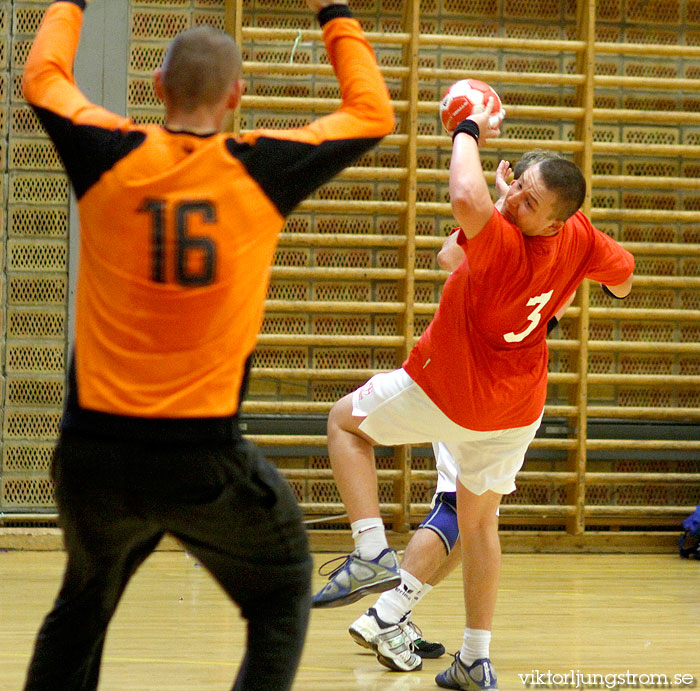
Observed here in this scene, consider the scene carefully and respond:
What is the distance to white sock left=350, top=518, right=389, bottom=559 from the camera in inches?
111

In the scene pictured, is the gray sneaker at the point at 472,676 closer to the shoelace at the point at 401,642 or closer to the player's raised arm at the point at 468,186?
the shoelace at the point at 401,642

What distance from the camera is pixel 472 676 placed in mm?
2963

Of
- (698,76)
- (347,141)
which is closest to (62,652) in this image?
(347,141)

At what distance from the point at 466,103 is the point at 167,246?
1.59 meters

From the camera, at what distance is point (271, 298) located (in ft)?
19.1

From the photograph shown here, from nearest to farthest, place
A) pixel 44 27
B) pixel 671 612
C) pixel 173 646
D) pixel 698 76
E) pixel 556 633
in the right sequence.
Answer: pixel 44 27, pixel 173 646, pixel 556 633, pixel 671 612, pixel 698 76

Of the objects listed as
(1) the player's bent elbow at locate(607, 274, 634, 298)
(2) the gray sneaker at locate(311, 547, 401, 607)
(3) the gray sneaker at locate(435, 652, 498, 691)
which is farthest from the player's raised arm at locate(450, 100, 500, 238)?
(3) the gray sneaker at locate(435, 652, 498, 691)

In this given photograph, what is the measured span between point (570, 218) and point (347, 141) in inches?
58.0

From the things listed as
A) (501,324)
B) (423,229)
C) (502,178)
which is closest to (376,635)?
(501,324)

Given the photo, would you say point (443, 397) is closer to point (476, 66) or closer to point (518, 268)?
point (518, 268)

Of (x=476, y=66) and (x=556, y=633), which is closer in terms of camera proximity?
(x=556, y=633)

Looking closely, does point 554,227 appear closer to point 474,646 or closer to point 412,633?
Answer: point 474,646

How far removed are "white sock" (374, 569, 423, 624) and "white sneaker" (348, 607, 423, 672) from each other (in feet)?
0.07

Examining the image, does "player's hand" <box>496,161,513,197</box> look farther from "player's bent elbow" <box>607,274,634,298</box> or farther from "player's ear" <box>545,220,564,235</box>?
"player's bent elbow" <box>607,274,634,298</box>
